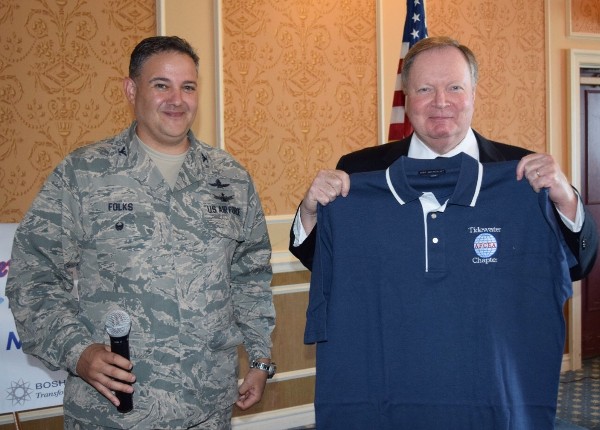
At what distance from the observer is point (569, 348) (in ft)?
18.2

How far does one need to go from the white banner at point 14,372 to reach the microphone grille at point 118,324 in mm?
1324

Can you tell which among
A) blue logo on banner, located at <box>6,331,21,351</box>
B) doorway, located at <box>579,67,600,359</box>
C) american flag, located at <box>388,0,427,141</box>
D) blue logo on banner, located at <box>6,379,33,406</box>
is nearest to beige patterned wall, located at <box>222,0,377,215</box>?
american flag, located at <box>388,0,427,141</box>

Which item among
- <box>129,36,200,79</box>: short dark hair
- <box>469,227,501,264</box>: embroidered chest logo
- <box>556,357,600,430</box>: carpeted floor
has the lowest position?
<box>556,357,600,430</box>: carpeted floor

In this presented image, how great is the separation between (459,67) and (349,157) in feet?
1.66

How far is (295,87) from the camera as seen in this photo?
4.23m

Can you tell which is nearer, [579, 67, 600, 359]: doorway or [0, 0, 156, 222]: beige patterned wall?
[0, 0, 156, 222]: beige patterned wall

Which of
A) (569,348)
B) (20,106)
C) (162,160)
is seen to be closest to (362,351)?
(162,160)

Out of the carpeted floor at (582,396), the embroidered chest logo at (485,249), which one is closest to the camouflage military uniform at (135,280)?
the embroidered chest logo at (485,249)

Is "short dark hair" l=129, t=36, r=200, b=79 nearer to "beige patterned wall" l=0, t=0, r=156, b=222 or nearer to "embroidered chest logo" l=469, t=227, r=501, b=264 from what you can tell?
"embroidered chest logo" l=469, t=227, r=501, b=264

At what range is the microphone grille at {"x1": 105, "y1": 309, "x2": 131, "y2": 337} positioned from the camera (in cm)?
178

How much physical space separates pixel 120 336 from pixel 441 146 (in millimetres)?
1182

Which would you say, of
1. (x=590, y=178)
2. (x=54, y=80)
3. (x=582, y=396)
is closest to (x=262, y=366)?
(x=54, y=80)

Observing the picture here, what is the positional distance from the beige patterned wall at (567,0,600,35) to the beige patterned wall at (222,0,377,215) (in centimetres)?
195

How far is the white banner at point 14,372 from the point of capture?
2871mm
